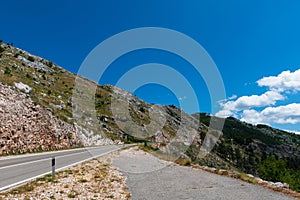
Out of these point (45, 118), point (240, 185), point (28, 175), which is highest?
point (45, 118)

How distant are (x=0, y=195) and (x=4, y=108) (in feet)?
85.3

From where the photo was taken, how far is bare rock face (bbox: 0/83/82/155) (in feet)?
99.2

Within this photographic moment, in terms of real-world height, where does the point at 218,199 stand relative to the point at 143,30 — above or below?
below

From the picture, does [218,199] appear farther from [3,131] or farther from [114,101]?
[114,101]

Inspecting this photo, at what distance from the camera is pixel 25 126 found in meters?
34.4

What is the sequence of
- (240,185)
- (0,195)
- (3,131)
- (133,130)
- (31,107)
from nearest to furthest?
1. (0,195)
2. (240,185)
3. (3,131)
4. (31,107)
5. (133,130)

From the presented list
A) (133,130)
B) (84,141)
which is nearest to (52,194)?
(84,141)

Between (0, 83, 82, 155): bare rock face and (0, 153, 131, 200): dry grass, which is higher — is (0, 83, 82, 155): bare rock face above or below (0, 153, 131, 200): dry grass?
above

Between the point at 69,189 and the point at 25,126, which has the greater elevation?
the point at 25,126

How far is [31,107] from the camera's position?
38562mm

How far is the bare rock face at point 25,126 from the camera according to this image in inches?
1190

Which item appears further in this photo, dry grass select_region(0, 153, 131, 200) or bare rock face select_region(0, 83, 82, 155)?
bare rock face select_region(0, 83, 82, 155)

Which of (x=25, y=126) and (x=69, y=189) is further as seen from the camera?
(x=25, y=126)

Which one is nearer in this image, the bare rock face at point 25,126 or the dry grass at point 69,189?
the dry grass at point 69,189
